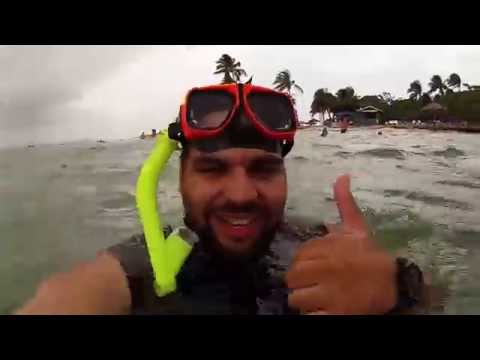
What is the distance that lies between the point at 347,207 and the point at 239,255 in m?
0.54

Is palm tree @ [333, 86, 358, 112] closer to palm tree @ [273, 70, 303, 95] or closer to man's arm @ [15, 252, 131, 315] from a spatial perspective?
palm tree @ [273, 70, 303, 95]

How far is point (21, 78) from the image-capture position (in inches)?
90.7

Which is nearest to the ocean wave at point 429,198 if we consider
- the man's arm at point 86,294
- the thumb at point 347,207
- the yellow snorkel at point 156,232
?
the thumb at point 347,207

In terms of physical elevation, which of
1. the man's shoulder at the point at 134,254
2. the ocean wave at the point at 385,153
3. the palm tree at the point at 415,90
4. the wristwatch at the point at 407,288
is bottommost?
the wristwatch at the point at 407,288

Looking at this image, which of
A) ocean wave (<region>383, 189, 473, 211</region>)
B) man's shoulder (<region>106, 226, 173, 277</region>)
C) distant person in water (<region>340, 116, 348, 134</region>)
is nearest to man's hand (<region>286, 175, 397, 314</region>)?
ocean wave (<region>383, 189, 473, 211</region>)

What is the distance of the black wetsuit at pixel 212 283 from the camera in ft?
7.15

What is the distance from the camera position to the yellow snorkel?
2168 mm

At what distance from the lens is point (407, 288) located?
7.48 feet

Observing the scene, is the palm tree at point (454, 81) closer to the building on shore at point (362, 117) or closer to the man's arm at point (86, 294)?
the building on shore at point (362, 117)

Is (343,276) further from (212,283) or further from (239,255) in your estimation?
(212,283)

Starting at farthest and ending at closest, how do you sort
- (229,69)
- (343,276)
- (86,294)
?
(229,69) → (343,276) → (86,294)

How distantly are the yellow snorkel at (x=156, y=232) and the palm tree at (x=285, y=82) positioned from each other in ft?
1.93

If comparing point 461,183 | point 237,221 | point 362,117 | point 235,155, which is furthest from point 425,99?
point 237,221
